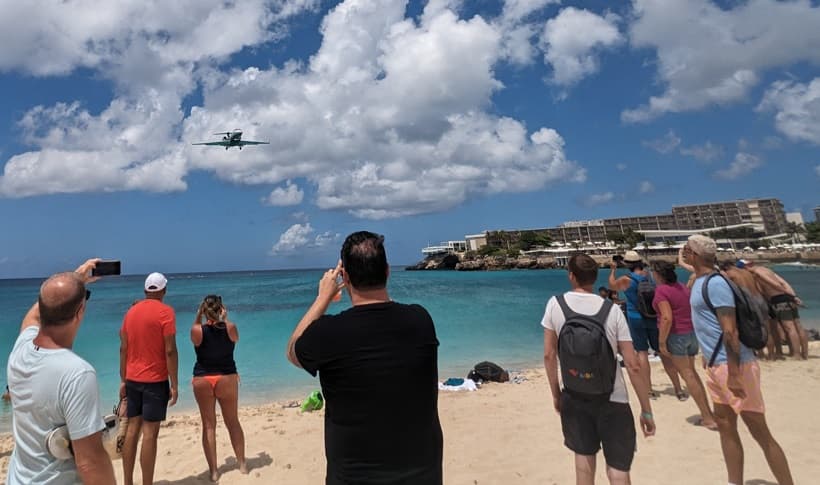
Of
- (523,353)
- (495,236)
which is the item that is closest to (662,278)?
(523,353)

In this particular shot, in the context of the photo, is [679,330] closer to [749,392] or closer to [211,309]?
[749,392]

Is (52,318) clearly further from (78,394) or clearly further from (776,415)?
(776,415)

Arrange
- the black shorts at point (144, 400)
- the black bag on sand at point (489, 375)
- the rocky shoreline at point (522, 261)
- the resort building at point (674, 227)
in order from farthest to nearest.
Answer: the resort building at point (674, 227) < the rocky shoreline at point (522, 261) < the black bag on sand at point (489, 375) < the black shorts at point (144, 400)

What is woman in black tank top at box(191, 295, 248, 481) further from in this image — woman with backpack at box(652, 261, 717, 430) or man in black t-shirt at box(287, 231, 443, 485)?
woman with backpack at box(652, 261, 717, 430)

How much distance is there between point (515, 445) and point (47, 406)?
15.4 ft

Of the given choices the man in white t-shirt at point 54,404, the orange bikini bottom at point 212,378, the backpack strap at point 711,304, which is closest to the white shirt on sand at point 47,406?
the man in white t-shirt at point 54,404

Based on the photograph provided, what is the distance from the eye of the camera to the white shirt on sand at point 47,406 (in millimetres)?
1721

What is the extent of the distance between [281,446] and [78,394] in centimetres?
412

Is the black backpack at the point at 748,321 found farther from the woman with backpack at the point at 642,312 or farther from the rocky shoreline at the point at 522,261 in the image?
the rocky shoreline at the point at 522,261

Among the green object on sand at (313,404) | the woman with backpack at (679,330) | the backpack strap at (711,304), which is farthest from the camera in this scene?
the green object on sand at (313,404)

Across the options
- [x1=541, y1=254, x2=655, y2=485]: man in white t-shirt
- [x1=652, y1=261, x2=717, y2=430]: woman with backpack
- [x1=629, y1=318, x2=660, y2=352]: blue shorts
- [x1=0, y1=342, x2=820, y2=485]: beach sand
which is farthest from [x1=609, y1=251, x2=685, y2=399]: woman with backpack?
[x1=541, y1=254, x2=655, y2=485]: man in white t-shirt

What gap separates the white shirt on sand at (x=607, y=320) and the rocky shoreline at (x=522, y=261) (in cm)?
7068

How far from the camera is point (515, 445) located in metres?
4.90

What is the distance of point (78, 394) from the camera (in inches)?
68.3
